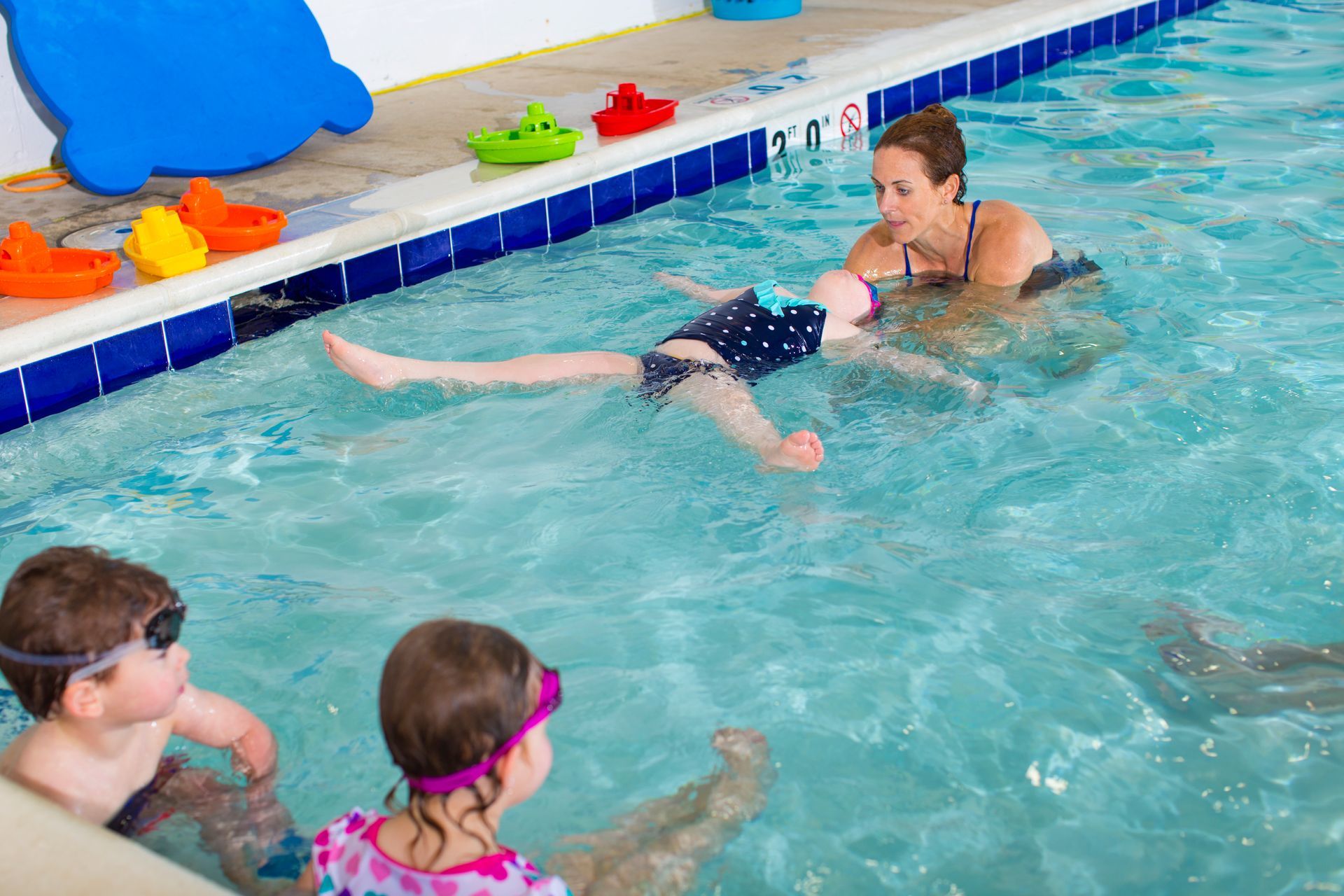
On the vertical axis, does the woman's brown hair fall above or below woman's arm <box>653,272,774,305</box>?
above

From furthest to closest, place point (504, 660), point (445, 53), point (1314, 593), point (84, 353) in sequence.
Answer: point (445, 53)
point (84, 353)
point (1314, 593)
point (504, 660)

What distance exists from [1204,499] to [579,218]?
3.34 metres

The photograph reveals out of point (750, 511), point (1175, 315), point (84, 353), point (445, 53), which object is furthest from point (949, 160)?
point (445, 53)

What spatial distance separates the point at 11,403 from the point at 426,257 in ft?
5.73

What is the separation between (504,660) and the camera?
1.69 m

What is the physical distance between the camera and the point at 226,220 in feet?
15.8

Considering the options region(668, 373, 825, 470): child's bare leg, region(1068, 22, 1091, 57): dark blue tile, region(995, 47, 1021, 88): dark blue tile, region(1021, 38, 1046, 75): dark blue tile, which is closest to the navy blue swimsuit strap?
region(668, 373, 825, 470): child's bare leg

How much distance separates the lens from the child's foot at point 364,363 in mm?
3703

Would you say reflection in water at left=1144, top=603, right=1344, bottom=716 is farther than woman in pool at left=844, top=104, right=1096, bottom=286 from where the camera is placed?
No

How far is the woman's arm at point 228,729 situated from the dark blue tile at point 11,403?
2114 mm

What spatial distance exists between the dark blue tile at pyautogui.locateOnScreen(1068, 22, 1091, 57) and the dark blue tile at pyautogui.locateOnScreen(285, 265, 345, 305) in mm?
5828

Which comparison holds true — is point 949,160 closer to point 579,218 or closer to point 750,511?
point 750,511

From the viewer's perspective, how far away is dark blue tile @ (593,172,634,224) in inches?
230

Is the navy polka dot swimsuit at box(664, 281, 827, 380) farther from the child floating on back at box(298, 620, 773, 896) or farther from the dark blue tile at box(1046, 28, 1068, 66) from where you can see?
the dark blue tile at box(1046, 28, 1068, 66)
